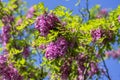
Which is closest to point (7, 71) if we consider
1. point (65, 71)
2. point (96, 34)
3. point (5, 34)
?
point (65, 71)

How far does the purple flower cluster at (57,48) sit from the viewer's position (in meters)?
10.3

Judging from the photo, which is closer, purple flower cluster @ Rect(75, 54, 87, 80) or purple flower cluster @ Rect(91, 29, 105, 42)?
purple flower cluster @ Rect(91, 29, 105, 42)

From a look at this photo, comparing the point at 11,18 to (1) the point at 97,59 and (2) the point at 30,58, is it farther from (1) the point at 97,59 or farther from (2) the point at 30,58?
(1) the point at 97,59

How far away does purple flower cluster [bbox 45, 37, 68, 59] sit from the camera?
10305 mm

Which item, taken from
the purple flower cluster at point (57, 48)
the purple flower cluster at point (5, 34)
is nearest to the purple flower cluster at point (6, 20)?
the purple flower cluster at point (5, 34)

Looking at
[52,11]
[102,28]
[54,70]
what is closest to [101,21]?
[102,28]

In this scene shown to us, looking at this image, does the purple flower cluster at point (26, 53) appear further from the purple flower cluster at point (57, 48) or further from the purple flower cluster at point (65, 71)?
the purple flower cluster at point (57, 48)

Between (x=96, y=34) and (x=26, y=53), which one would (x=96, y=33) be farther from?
(x=26, y=53)

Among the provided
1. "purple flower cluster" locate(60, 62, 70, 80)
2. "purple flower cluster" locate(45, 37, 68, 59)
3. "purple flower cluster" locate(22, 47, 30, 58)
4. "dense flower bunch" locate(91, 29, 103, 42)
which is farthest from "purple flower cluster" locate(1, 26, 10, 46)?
"dense flower bunch" locate(91, 29, 103, 42)

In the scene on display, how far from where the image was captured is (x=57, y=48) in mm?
10328

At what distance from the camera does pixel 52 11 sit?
10.6 meters

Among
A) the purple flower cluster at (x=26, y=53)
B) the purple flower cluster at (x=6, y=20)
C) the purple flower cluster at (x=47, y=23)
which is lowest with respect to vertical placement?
the purple flower cluster at (x=26, y=53)

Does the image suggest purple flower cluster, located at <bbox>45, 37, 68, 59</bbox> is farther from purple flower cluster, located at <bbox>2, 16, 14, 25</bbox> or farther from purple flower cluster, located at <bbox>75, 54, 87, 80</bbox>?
purple flower cluster, located at <bbox>2, 16, 14, 25</bbox>

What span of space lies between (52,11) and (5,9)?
18.6 ft
